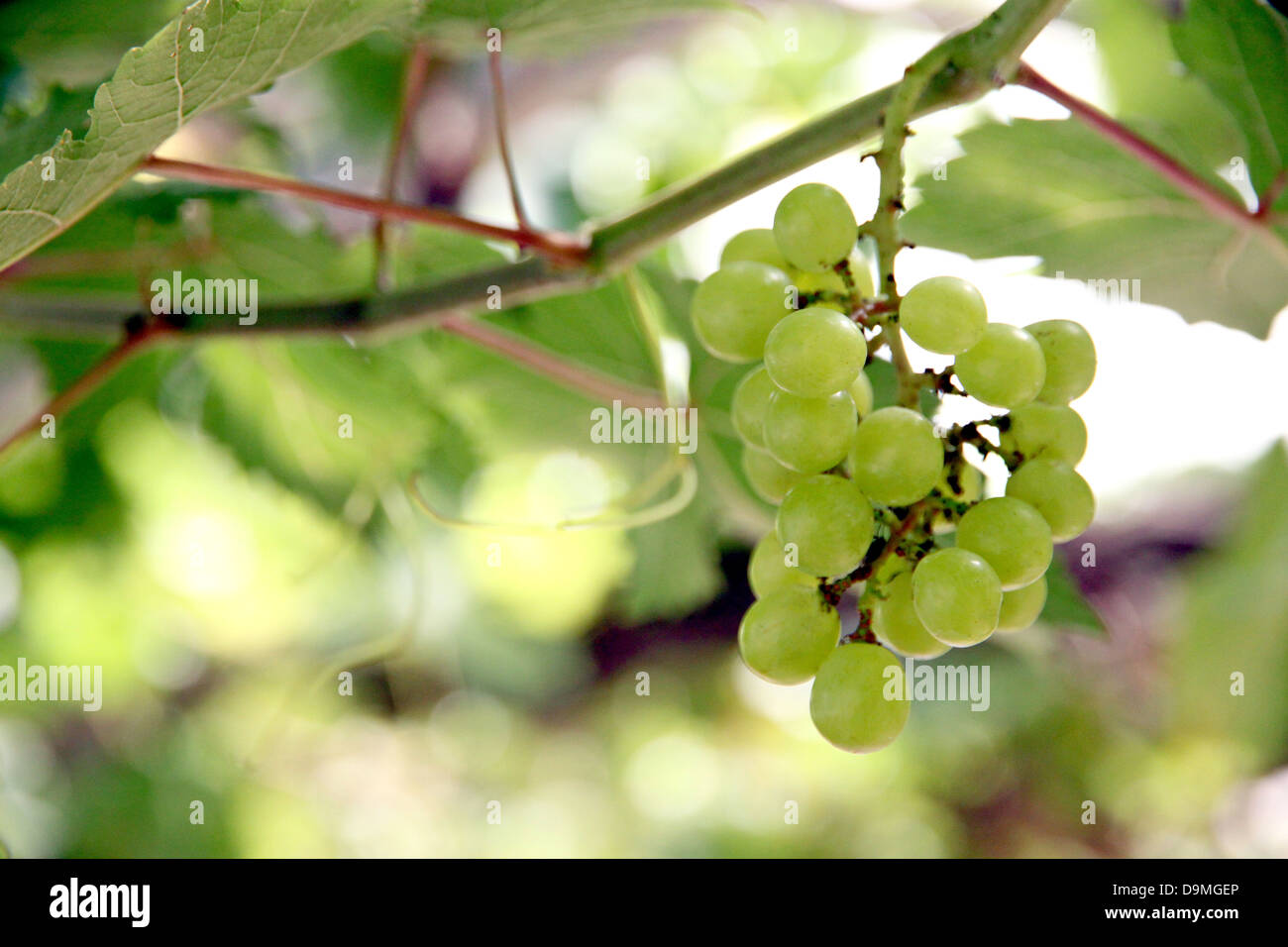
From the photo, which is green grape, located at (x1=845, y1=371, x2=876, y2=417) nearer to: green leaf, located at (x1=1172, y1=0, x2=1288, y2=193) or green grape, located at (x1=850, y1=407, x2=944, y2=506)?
green grape, located at (x1=850, y1=407, x2=944, y2=506)

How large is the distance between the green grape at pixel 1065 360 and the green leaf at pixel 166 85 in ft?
0.66

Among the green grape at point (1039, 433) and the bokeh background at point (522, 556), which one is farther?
the bokeh background at point (522, 556)

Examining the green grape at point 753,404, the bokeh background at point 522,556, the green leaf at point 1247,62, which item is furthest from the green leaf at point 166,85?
the green leaf at point 1247,62

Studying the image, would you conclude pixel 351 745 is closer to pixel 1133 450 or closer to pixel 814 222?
pixel 1133 450

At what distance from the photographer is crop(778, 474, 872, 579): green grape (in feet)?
0.76

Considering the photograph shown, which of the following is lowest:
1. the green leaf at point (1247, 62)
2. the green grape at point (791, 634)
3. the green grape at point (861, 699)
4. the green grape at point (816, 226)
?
the green grape at point (861, 699)

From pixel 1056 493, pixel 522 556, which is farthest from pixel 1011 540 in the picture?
pixel 522 556

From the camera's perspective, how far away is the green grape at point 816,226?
0.25 m

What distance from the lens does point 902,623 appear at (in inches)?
9.9

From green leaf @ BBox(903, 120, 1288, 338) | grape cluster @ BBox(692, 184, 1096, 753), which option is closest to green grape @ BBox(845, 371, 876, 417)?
grape cluster @ BBox(692, 184, 1096, 753)

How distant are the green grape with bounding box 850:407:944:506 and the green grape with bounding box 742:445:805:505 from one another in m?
0.04

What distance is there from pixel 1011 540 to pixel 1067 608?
173 millimetres

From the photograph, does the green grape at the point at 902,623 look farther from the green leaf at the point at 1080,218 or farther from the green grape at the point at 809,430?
the green leaf at the point at 1080,218
